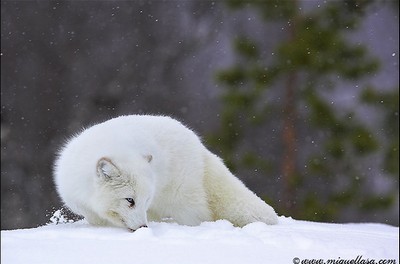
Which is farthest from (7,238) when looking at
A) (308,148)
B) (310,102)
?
(308,148)

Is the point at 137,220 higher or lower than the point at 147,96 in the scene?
lower

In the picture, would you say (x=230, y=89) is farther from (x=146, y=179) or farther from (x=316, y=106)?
(x=146, y=179)

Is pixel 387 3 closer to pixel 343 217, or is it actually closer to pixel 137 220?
pixel 343 217

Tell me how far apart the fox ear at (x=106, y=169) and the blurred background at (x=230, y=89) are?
7.84 m

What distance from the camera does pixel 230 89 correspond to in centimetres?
1409

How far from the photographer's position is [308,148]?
14883 mm

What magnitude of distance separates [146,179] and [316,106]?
9.27 metres

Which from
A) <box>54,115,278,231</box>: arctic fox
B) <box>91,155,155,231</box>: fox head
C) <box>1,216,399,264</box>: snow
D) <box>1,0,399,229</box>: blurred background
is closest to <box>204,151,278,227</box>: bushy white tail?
<box>54,115,278,231</box>: arctic fox

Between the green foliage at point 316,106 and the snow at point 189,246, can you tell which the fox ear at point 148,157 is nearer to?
the snow at point 189,246

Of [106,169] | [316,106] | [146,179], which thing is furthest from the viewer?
[316,106]

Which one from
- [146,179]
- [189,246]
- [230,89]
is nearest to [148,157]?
[146,179]

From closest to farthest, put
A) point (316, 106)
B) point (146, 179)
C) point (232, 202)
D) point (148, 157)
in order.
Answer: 1. point (146, 179)
2. point (148, 157)
3. point (232, 202)
4. point (316, 106)

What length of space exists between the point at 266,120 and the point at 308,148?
118 cm

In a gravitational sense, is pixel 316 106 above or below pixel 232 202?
above
